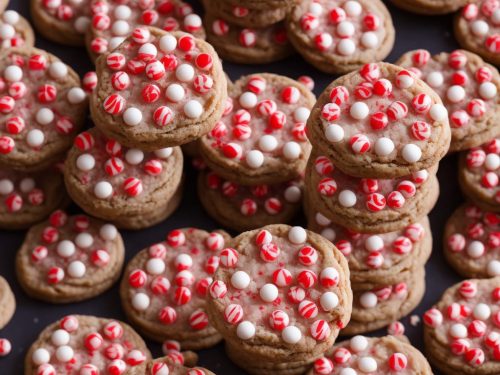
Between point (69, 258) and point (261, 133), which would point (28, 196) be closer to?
point (69, 258)

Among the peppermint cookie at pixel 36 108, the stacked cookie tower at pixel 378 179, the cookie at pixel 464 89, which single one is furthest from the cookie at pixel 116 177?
the cookie at pixel 464 89

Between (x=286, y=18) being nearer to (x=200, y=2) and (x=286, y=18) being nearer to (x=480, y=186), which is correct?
(x=200, y=2)

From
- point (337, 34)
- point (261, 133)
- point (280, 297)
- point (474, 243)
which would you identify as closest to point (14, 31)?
point (261, 133)

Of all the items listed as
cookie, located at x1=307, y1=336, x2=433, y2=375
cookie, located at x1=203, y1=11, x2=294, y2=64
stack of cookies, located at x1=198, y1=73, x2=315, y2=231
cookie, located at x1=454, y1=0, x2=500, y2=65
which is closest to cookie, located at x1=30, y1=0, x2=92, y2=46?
cookie, located at x1=203, y1=11, x2=294, y2=64

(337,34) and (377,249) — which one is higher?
(337,34)

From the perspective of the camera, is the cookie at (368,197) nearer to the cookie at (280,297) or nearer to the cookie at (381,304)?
the cookie at (280,297)
